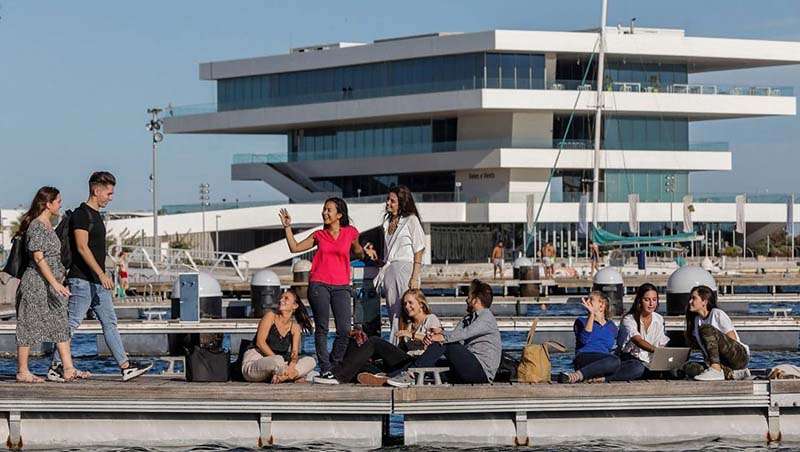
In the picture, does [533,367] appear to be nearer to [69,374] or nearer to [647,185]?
[69,374]

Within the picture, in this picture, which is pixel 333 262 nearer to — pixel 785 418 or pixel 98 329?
pixel 785 418

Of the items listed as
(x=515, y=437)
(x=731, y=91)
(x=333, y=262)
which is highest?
(x=731, y=91)

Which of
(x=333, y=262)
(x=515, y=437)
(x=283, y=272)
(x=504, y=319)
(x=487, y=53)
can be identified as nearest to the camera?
(x=515, y=437)

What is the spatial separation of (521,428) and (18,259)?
16.7ft

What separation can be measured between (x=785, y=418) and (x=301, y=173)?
215 feet

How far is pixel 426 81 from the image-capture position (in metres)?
75.0

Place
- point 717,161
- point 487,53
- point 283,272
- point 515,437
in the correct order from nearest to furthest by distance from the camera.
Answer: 1. point 515,437
2. point 283,272
3. point 487,53
4. point 717,161

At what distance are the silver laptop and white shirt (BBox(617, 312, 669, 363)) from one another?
0.45m

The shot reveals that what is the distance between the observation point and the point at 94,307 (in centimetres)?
1723

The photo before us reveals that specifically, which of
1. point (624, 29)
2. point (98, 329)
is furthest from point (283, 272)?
point (98, 329)

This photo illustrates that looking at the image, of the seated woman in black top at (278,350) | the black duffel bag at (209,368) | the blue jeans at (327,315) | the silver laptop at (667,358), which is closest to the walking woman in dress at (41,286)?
the black duffel bag at (209,368)

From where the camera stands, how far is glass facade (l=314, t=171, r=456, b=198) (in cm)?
7731

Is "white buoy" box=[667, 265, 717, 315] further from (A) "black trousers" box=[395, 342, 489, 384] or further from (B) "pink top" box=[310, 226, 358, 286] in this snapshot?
(A) "black trousers" box=[395, 342, 489, 384]

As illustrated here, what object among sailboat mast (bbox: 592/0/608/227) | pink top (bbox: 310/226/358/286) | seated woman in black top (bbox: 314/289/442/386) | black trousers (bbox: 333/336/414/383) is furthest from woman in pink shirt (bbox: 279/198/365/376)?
sailboat mast (bbox: 592/0/608/227)
